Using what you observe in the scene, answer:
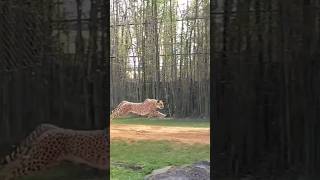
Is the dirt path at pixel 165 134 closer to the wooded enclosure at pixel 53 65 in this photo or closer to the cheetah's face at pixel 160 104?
the cheetah's face at pixel 160 104

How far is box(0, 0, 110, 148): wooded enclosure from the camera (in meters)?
2.16

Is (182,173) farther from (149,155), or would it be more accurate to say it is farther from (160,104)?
(160,104)

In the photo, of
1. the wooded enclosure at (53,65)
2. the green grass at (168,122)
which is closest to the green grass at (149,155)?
the green grass at (168,122)

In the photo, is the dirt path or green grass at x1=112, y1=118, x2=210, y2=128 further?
green grass at x1=112, y1=118, x2=210, y2=128

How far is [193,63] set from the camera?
298 inches

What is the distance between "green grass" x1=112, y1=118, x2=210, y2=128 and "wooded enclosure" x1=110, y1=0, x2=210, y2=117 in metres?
0.19

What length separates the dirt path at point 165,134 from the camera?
20.7ft
